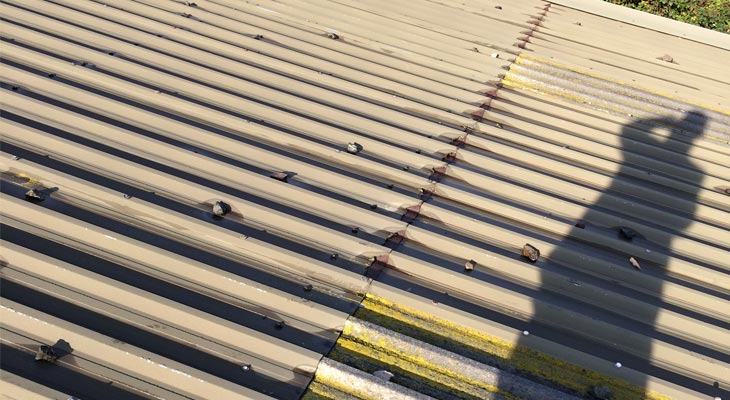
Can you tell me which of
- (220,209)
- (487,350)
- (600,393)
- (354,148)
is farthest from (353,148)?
(600,393)

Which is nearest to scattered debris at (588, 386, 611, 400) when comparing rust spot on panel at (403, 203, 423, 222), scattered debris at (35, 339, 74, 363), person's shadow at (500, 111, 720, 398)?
person's shadow at (500, 111, 720, 398)

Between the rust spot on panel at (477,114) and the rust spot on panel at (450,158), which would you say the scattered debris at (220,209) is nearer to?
the rust spot on panel at (450,158)

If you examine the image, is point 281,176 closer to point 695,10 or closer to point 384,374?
point 384,374

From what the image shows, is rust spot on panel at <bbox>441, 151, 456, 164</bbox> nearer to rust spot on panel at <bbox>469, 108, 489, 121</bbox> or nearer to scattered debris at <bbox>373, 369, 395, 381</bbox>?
rust spot on panel at <bbox>469, 108, 489, 121</bbox>

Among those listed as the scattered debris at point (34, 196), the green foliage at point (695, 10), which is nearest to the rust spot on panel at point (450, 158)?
the scattered debris at point (34, 196)

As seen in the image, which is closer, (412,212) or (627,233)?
(412,212)

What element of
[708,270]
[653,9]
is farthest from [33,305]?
[653,9]
